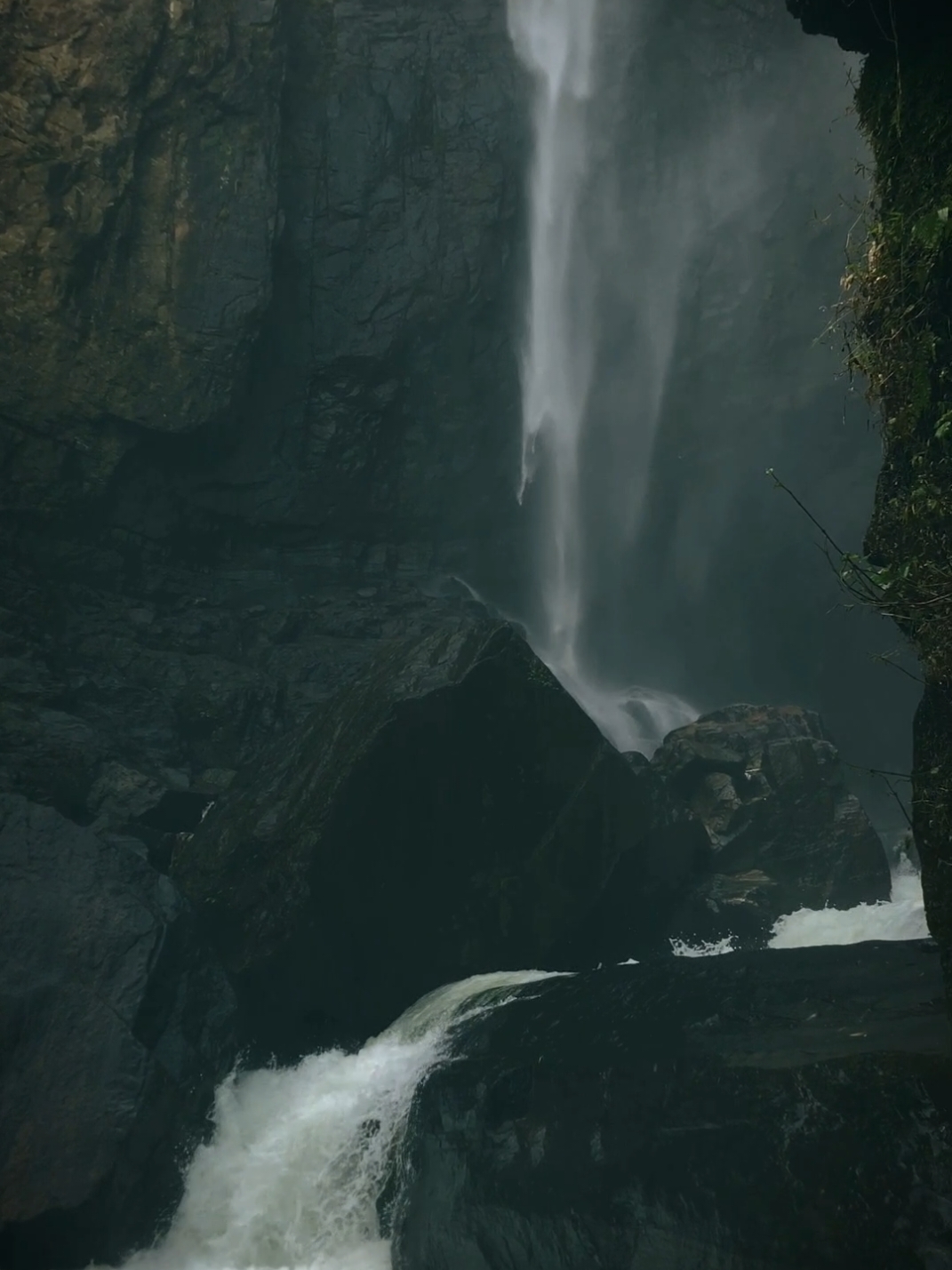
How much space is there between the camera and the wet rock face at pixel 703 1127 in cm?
656

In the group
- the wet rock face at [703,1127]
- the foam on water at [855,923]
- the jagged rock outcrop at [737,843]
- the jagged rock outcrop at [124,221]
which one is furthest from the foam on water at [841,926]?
the jagged rock outcrop at [124,221]

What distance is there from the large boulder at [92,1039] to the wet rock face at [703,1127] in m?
2.53

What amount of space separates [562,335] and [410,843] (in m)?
14.8

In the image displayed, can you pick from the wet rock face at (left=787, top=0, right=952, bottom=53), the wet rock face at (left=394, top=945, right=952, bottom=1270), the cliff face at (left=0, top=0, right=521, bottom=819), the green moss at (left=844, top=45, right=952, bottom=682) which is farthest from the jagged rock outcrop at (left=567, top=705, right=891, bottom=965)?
the wet rock face at (left=787, top=0, right=952, bottom=53)

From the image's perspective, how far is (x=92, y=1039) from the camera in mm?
10219

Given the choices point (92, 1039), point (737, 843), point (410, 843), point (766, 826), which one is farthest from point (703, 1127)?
point (766, 826)

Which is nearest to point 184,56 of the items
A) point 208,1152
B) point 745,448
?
point 745,448

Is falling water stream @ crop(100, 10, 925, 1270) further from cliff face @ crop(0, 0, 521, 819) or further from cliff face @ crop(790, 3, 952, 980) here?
cliff face @ crop(790, 3, 952, 980)

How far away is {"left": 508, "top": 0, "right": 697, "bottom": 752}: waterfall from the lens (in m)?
22.8

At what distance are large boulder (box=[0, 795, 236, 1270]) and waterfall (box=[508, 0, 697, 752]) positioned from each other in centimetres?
1219

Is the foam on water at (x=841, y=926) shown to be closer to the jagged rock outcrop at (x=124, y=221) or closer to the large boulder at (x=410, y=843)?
the large boulder at (x=410, y=843)

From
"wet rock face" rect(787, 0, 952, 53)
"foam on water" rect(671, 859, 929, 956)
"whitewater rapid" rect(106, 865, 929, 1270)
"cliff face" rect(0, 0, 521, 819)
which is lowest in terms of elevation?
"whitewater rapid" rect(106, 865, 929, 1270)

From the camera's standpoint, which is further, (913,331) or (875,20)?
(875,20)

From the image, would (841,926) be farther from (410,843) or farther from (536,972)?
(410,843)
